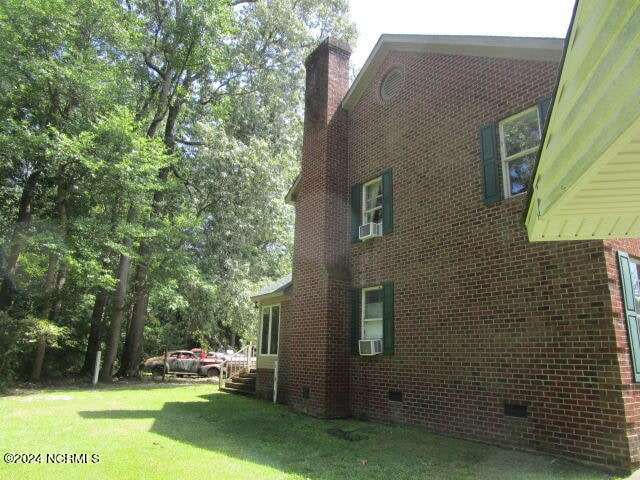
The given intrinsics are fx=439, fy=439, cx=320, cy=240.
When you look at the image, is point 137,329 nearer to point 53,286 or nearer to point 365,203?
point 53,286

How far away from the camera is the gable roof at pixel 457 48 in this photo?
729cm

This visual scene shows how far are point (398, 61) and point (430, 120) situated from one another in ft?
7.27

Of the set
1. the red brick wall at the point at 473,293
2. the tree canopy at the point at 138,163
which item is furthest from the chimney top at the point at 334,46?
the tree canopy at the point at 138,163

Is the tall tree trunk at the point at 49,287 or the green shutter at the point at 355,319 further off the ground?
the tall tree trunk at the point at 49,287

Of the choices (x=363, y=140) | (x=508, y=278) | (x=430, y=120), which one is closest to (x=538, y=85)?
(x=430, y=120)

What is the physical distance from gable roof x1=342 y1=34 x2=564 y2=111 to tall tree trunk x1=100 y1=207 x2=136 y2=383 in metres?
11.4

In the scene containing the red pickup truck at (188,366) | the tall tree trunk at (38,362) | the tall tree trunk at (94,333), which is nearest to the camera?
the tall tree trunk at (38,362)

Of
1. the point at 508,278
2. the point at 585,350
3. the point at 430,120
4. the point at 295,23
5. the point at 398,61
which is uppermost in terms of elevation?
the point at 295,23

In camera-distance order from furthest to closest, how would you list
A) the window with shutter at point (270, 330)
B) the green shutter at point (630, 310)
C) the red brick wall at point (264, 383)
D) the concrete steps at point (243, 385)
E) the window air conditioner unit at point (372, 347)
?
1. the concrete steps at point (243, 385)
2. the window with shutter at point (270, 330)
3. the red brick wall at point (264, 383)
4. the window air conditioner unit at point (372, 347)
5. the green shutter at point (630, 310)

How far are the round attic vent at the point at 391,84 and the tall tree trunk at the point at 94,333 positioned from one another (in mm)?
15372

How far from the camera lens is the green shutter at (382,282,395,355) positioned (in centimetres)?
924

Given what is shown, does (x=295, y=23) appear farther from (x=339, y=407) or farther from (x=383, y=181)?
(x=339, y=407)

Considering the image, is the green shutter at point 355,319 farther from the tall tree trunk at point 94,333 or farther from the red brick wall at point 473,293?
the tall tree trunk at point 94,333

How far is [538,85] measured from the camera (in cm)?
744
